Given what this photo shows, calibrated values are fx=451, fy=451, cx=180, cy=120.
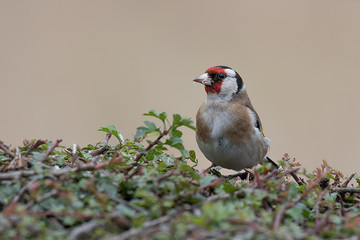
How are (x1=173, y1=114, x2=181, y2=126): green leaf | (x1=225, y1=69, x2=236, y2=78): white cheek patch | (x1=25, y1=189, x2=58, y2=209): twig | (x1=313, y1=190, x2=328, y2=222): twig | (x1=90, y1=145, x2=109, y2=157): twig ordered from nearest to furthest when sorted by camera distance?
1. (x1=25, y1=189, x2=58, y2=209): twig
2. (x1=313, y1=190, x2=328, y2=222): twig
3. (x1=173, y1=114, x2=181, y2=126): green leaf
4. (x1=90, y1=145, x2=109, y2=157): twig
5. (x1=225, y1=69, x2=236, y2=78): white cheek patch

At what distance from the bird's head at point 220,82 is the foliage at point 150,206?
215cm

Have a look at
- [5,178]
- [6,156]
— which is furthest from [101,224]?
[6,156]

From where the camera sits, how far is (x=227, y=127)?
14.3ft

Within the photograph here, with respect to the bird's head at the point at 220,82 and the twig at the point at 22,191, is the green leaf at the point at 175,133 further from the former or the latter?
the bird's head at the point at 220,82

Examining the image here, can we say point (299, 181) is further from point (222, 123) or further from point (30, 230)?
point (30, 230)

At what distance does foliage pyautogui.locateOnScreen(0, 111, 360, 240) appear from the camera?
67.9 inches

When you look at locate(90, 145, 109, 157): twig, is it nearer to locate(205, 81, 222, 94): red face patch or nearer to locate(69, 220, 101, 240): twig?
locate(69, 220, 101, 240): twig

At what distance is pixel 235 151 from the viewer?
4.34 meters

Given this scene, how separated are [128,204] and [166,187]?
0.24 metres

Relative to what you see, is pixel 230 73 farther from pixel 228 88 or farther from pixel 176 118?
pixel 176 118

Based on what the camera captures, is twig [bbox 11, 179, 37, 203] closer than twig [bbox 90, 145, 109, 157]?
Yes

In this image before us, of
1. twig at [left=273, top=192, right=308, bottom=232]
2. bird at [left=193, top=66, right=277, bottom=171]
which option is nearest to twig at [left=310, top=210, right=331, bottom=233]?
twig at [left=273, top=192, right=308, bottom=232]

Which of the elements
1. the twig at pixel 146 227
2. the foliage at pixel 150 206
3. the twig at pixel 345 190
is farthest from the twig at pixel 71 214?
the twig at pixel 345 190

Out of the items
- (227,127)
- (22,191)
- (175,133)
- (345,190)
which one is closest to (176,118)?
(175,133)
